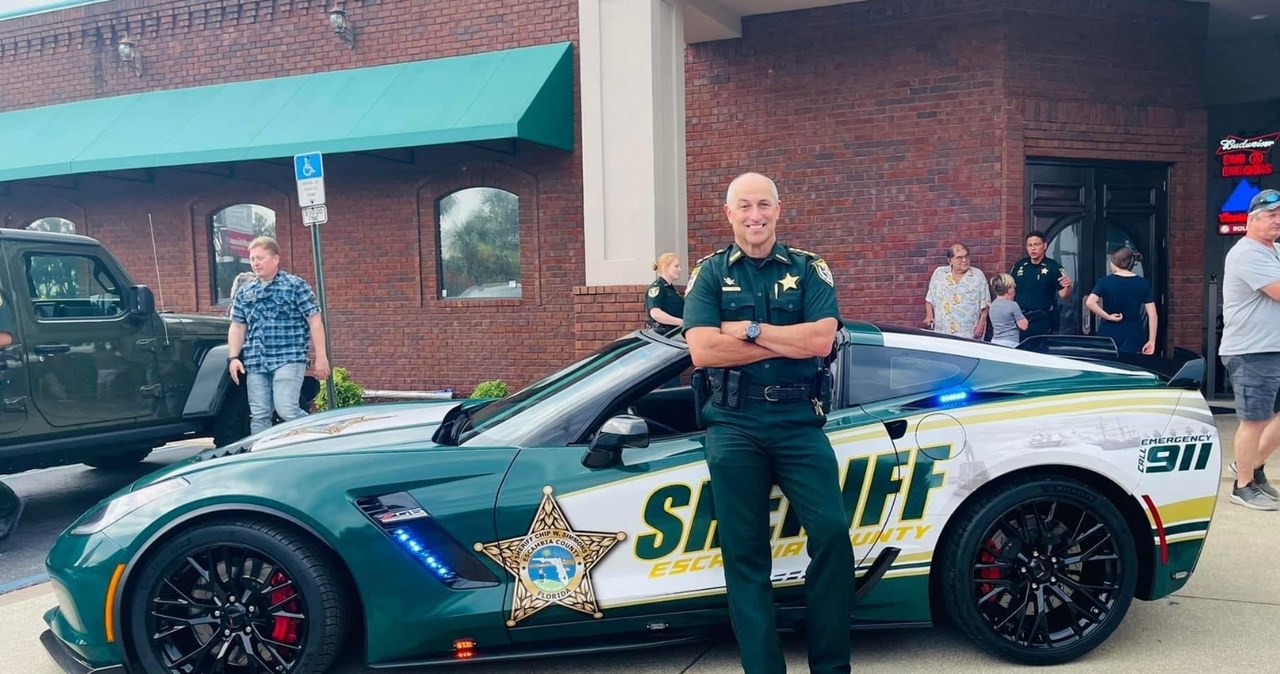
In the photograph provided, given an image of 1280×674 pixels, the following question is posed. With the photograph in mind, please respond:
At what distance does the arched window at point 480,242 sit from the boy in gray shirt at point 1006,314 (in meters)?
5.32

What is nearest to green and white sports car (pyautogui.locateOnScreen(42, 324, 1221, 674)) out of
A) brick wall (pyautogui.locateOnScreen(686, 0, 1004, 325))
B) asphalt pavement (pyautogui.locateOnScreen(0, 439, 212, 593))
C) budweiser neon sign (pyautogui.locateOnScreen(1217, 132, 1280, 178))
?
asphalt pavement (pyautogui.locateOnScreen(0, 439, 212, 593))

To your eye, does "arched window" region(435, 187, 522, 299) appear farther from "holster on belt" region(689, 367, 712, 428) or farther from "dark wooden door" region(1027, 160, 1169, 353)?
"holster on belt" region(689, 367, 712, 428)

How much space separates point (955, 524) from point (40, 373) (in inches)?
217

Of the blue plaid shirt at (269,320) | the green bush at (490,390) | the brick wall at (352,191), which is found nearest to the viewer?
the blue plaid shirt at (269,320)

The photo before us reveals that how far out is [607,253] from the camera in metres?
8.59

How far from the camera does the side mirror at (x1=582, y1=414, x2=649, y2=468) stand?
3123mm

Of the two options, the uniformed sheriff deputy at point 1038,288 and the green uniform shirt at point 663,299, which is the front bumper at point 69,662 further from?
the uniformed sheriff deputy at point 1038,288

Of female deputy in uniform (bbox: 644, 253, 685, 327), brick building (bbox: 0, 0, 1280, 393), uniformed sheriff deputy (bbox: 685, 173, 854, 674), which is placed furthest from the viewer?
brick building (bbox: 0, 0, 1280, 393)

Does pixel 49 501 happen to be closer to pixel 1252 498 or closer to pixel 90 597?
pixel 90 597

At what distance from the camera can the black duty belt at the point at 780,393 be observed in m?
3.04

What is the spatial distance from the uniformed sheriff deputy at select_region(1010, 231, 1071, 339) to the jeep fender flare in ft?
21.8

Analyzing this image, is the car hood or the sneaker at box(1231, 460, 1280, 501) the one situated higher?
the car hood

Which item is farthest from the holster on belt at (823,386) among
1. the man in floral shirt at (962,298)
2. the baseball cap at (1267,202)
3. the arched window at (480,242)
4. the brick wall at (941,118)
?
the arched window at (480,242)

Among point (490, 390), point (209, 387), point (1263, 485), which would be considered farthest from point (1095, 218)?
point (209, 387)
